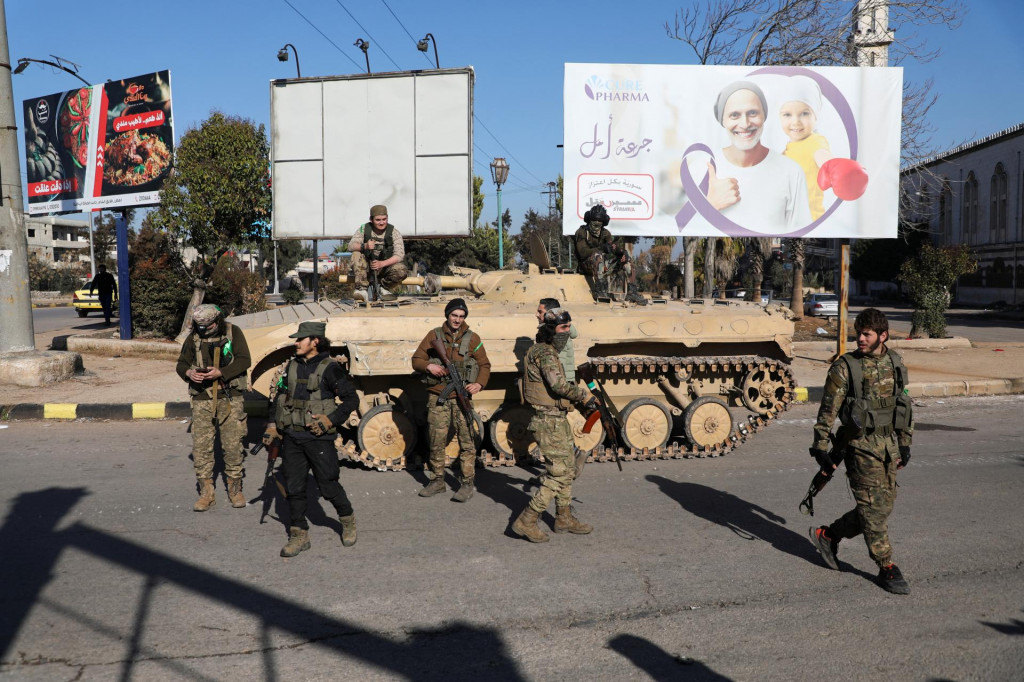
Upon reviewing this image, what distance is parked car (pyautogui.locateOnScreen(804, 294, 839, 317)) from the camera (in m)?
30.4

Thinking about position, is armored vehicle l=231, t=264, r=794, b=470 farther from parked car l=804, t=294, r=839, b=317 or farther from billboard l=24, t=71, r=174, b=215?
parked car l=804, t=294, r=839, b=317

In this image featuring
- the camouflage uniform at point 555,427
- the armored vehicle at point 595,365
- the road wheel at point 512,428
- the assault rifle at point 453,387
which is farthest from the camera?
the road wheel at point 512,428

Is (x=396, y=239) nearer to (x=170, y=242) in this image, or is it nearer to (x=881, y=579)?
(x=881, y=579)

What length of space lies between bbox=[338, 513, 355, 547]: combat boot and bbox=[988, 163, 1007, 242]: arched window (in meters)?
39.7

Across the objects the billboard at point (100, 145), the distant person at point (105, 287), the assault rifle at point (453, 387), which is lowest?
the assault rifle at point (453, 387)

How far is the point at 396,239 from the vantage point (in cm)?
893

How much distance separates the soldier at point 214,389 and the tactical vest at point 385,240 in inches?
103

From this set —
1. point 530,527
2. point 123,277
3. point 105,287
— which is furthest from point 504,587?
point 105,287

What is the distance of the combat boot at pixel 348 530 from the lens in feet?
18.1

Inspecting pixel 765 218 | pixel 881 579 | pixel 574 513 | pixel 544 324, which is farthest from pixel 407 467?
pixel 765 218

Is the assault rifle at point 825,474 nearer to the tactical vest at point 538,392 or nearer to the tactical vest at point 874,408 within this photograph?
the tactical vest at point 874,408

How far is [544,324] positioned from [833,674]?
9.79 ft

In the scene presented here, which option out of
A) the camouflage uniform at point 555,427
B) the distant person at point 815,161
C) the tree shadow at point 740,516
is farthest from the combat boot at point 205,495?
the distant person at point 815,161

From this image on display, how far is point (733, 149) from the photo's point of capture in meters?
13.9
